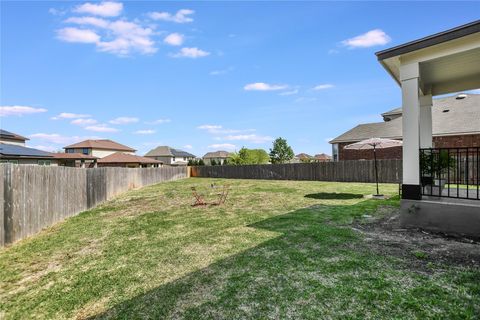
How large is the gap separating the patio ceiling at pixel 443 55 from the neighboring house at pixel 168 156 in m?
62.0

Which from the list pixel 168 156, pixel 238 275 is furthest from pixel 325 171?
pixel 168 156

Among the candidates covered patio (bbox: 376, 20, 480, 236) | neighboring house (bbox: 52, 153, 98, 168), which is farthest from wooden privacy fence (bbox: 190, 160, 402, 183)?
neighboring house (bbox: 52, 153, 98, 168)

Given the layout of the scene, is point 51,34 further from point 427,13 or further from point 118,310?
point 427,13

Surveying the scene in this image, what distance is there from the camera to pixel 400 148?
21.3 meters

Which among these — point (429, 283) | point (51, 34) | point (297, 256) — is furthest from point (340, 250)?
point (51, 34)

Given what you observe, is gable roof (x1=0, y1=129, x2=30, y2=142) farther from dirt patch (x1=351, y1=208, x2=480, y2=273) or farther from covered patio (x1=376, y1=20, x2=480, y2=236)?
covered patio (x1=376, y1=20, x2=480, y2=236)

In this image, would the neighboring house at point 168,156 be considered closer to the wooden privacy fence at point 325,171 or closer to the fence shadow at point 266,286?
the wooden privacy fence at point 325,171

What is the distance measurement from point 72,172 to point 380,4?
1225cm

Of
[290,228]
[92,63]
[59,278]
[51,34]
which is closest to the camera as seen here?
[59,278]

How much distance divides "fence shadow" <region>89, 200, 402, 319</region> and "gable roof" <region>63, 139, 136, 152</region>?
52520mm

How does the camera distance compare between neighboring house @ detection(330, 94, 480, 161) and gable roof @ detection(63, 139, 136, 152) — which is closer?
neighboring house @ detection(330, 94, 480, 161)

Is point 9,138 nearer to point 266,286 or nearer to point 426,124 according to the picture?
point 266,286

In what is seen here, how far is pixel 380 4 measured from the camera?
9.17m

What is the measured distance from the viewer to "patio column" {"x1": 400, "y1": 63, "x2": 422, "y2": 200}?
516cm
